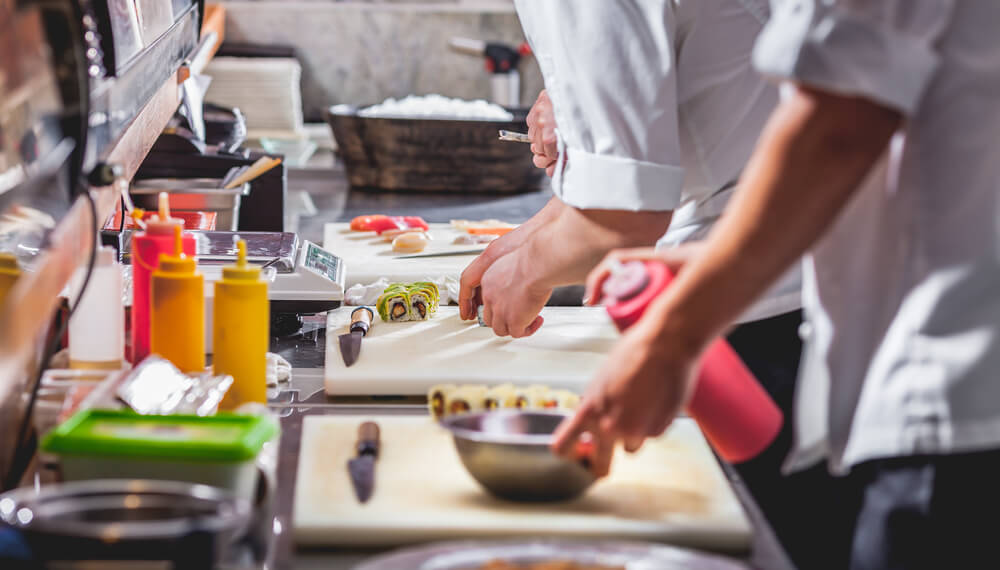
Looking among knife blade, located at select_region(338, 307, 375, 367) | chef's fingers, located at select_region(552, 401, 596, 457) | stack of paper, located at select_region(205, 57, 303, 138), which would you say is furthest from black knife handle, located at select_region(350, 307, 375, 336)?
stack of paper, located at select_region(205, 57, 303, 138)

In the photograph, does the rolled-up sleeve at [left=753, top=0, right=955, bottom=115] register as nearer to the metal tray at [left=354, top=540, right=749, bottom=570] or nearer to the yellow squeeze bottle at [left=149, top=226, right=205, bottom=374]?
the metal tray at [left=354, top=540, right=749, bottom=570]

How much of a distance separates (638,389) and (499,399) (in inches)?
15.2

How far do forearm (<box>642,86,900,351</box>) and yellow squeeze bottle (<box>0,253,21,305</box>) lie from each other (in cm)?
62

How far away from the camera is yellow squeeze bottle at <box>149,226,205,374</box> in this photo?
1.31 meters

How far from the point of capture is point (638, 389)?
3.07 ft

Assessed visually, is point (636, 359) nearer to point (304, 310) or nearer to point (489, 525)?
point (489, 525)

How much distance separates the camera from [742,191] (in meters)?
0.91

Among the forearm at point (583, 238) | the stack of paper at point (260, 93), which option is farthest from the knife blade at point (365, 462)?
the stack of paper at point (260, 93)

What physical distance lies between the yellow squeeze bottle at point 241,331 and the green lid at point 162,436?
258 mm

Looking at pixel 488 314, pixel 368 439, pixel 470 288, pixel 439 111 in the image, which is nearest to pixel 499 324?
pixel 488 314

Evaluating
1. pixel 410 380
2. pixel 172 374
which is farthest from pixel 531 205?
pixel 172 374

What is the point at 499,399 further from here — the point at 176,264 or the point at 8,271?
the point at 8,271

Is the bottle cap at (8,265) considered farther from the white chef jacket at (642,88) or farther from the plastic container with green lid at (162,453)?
the white chef jacket at (642,88)

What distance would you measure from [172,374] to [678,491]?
0.56 m
